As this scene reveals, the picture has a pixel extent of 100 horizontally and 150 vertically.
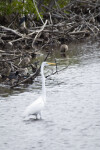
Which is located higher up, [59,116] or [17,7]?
[17,7]

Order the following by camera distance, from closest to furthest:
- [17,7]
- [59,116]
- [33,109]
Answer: [33,109] → [59,116] → [17,7]

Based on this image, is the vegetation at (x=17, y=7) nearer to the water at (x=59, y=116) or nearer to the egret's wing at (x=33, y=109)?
Answer: the water at (x=59, y=116)

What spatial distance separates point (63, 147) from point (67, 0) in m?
25.9

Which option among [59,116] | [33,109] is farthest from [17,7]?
[33,109]

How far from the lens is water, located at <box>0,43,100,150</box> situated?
27.2 feet

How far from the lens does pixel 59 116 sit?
1013cm

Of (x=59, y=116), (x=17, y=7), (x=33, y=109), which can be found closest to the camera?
(x=33, y=109)

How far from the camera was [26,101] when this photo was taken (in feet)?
38.8

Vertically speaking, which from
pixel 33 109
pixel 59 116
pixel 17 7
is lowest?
pixel 59 116

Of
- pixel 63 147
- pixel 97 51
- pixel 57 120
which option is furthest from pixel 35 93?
pixel 97 51

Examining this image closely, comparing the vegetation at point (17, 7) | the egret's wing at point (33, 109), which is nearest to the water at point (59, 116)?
the egret's wing at point (33, 109)

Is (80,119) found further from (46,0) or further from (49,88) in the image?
(46,0)

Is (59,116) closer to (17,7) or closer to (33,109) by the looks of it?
(33,109)

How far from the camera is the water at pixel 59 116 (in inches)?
327
